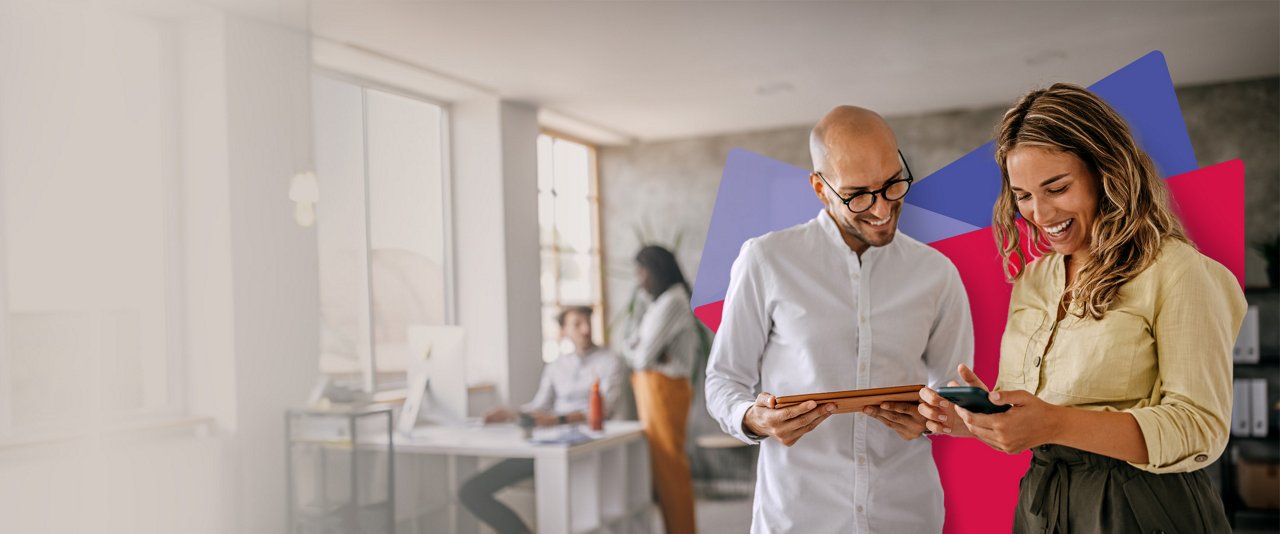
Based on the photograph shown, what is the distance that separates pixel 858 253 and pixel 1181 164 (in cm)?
71

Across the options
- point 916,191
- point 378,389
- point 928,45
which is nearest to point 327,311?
point 378,389

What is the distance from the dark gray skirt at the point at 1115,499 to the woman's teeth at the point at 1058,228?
Result: 1.17 feet

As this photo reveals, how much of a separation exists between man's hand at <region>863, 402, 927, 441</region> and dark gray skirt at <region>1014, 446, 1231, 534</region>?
22 cm

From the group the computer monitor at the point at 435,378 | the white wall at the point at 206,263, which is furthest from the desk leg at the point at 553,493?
the white wall at the point at 206,263

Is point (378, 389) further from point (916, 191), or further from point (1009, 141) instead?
point (1009, 141)

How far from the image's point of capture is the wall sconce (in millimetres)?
3342

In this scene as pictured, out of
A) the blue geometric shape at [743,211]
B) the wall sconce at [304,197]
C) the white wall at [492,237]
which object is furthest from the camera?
the white wall at [492,237]

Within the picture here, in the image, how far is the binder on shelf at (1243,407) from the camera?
18.0ft

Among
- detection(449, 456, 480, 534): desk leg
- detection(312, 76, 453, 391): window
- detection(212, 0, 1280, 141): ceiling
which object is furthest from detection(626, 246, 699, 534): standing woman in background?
detection(212, 0, 1280, 141): ceiling

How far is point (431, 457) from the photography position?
14.9 feet

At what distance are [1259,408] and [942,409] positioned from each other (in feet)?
16.3

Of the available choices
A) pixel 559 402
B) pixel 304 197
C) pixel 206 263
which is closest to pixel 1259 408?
pixel 559 402

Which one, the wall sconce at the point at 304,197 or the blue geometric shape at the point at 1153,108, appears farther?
the wall sconce at the point at 304,197

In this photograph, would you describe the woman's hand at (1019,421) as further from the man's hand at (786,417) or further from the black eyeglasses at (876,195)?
the black eyeglasses at (876,195)
